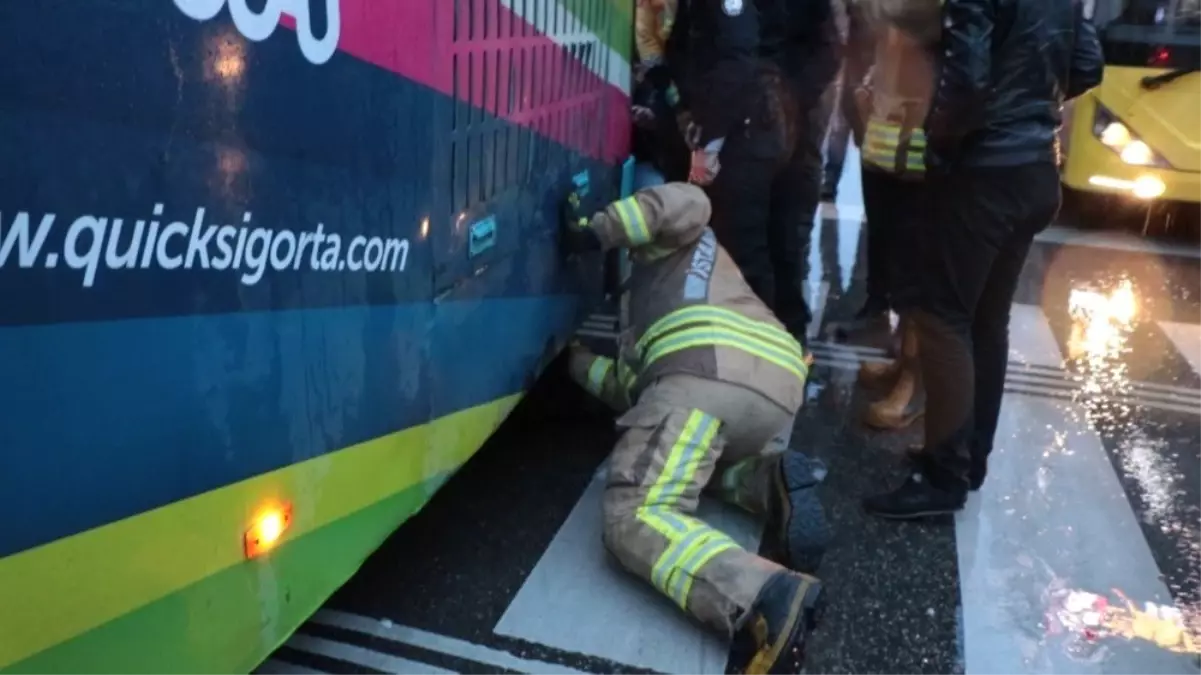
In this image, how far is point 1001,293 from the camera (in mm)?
3008

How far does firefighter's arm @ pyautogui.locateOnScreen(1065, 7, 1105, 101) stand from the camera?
283 cm

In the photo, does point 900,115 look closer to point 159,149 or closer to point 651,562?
point 651,562

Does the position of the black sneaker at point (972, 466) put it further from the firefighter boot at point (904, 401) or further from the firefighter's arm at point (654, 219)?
the firefighter's arm at point (654, 219)

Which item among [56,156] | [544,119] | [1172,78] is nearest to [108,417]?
[56,156]

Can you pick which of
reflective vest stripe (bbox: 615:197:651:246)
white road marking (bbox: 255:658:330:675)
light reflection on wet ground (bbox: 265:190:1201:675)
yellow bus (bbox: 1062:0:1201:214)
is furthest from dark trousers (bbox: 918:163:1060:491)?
yellow bus (bbox: 1062:0:1201:214)

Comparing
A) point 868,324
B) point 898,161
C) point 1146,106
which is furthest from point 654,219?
point 1146,106

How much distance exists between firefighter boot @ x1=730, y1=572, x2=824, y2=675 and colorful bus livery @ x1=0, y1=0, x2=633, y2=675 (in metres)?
0.74

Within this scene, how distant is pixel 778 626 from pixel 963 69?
1.38m

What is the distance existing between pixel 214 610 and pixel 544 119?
5.25 feet

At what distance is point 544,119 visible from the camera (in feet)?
9.21

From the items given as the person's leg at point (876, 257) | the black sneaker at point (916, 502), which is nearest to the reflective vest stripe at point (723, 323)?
the black sneaker at point (916, 502)

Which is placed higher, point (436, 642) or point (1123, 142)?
point (1123, 142)

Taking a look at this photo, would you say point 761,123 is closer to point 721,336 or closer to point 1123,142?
point 721,336

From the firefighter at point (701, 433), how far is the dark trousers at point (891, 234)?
3.15ft
